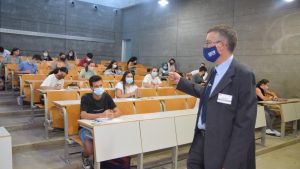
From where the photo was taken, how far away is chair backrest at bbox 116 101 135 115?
11.8 feet

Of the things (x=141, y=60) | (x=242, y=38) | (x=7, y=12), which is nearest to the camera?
(x=242, y=38)

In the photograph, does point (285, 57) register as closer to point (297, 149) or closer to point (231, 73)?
point (297, 149)

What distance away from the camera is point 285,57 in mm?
7039

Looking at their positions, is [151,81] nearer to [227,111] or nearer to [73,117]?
[73,117]

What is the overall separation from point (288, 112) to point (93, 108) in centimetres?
407

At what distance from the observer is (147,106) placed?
12.6 ft

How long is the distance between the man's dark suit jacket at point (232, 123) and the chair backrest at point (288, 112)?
13.6ft

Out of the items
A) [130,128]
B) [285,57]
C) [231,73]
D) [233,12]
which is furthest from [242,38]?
[231,73]

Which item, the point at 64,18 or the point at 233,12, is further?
the point at 64,18

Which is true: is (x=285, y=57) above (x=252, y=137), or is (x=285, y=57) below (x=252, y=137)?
above

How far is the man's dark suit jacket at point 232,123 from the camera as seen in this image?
1.47 metres

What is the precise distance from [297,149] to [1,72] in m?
6.89

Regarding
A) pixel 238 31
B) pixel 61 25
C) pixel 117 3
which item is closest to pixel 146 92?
pixel 238 31

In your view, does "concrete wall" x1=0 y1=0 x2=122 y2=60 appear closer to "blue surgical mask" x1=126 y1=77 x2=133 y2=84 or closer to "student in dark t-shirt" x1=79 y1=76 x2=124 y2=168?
"blue surgical mask" x1=126 y1=77 x2=133 y2=84
